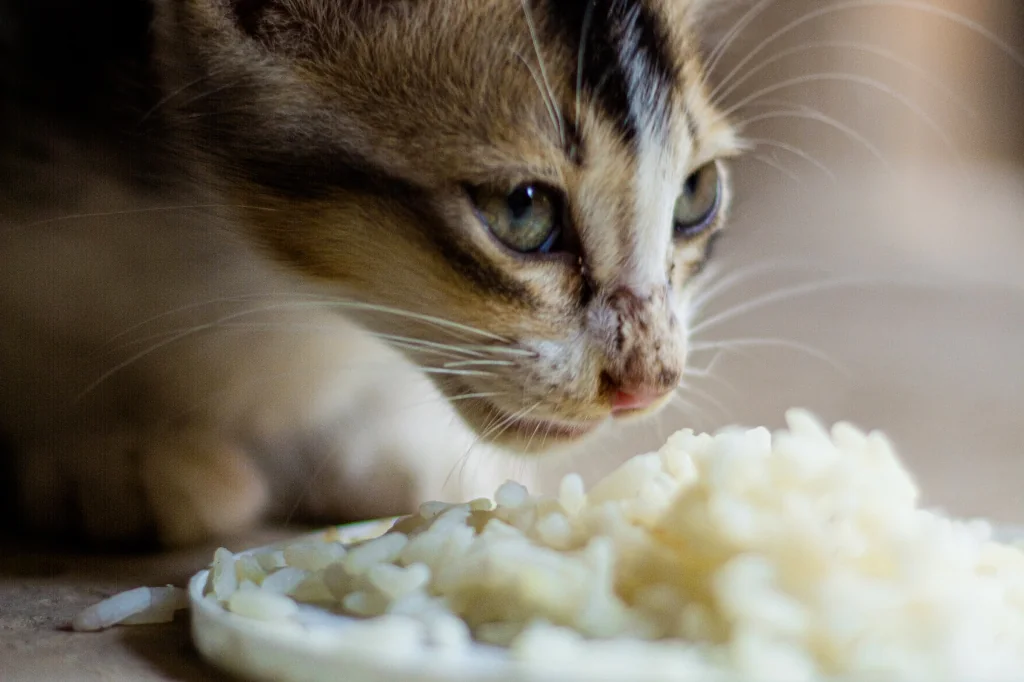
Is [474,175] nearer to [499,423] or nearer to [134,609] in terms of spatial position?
[499,423]

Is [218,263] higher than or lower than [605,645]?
higher

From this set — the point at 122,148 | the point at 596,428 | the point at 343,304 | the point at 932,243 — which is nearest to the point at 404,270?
the point at 343,304

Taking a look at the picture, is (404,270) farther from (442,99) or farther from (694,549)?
(694,549)

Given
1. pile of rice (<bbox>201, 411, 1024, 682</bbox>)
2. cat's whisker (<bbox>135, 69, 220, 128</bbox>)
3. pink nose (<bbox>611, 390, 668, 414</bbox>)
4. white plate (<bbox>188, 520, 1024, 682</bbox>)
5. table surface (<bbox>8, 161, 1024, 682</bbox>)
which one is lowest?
white plate (<bbox>188, 520, 1024, 682</bbox>)

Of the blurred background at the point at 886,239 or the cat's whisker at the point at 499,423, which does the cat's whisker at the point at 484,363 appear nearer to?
the cat's whisker at the point at 499,423

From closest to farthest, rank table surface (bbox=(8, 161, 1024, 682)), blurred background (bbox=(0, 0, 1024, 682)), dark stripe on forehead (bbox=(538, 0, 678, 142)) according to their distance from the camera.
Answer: dark stripe on forehead (bbox=(538, 0, 678, 142)) < blurred background (bbox=(0, 0, 1024, 682)) < table surface (bbox=(8, 161, 1024, 682))

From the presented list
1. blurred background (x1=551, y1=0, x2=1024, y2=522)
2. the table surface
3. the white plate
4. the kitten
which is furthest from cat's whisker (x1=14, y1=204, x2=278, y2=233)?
the table surface

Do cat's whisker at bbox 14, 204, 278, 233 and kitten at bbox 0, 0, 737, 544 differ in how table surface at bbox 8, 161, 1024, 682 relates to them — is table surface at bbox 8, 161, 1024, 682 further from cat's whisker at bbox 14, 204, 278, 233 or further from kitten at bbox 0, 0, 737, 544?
cat's whisker at bbox 14, 204, 278, 233
